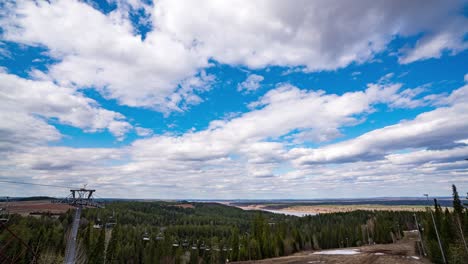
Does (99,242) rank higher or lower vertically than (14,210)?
lower

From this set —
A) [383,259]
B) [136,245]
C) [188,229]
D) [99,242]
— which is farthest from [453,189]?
Result: [188,229]

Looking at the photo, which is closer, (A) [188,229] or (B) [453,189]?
(B) [453,189]

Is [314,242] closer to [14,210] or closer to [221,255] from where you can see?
[221,255]

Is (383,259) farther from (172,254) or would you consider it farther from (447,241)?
(172,254)

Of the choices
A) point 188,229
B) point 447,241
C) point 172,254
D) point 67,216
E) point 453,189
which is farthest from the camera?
point 188,229

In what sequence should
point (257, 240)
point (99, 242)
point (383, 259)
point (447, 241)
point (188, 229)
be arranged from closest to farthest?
point (383, 259) < point (447, 241) < point (99, 242) < point (257, 240) < point (188, 229)

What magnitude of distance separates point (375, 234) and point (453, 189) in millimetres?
55007

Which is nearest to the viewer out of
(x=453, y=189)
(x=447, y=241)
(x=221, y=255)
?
(x=447, y=241)

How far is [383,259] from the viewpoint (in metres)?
56.5

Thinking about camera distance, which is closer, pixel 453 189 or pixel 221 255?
pixel 453 189

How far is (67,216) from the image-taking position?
6324 inches

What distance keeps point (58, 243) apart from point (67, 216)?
2601 inches

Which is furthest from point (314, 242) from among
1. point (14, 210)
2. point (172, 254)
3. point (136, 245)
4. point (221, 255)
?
point (14, 210)

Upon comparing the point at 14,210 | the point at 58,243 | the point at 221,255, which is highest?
the point at 14,210
